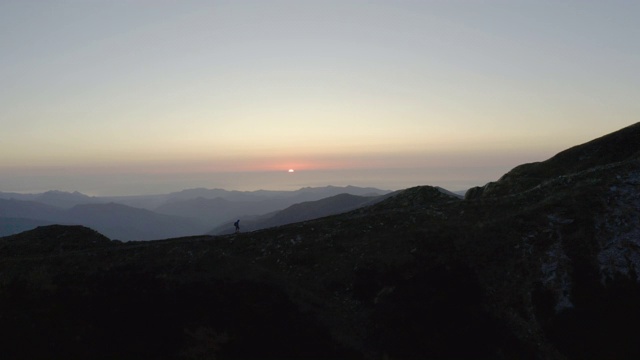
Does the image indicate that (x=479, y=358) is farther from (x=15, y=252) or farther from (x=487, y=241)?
(x=15, y=252)

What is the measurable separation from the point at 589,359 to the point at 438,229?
17273 millimetres

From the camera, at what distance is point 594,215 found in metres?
37.9

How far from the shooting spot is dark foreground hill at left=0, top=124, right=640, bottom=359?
95.1ft

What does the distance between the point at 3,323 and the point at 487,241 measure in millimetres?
40914

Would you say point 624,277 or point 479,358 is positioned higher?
point 624,277

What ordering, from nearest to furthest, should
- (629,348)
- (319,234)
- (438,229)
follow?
(629,348)
(438,229)
(319,234)

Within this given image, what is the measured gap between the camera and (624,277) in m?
32.0

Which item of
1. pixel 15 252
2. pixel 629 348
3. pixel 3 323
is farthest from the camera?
pixel 15 252

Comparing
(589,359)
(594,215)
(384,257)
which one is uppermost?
(594,215)

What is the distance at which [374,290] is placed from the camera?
116 feet

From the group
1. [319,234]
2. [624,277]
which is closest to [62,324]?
[319,234]

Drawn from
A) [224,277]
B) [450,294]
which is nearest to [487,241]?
[450,294]

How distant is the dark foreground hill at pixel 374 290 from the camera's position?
2900 centimetres

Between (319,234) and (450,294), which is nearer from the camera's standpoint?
(450,294)
